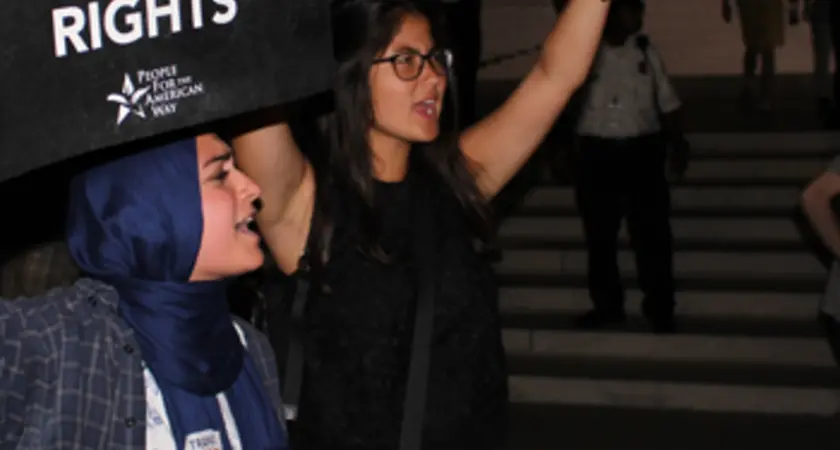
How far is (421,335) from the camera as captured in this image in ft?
8.34

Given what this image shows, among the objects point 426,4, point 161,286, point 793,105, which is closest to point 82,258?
point 161,286

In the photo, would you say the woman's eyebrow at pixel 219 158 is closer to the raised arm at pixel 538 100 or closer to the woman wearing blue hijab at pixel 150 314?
the woman wearing blue hijab at pixel 150 314

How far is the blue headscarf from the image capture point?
2041mm

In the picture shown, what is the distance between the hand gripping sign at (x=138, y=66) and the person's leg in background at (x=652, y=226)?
5017 mm

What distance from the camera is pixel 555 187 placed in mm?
9719

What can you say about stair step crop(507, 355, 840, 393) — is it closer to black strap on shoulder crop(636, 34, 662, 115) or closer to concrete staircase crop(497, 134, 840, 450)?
concrete staircase crop(497, 134, 840, 450)

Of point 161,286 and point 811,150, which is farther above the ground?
point 161,286

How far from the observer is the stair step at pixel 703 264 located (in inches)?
333

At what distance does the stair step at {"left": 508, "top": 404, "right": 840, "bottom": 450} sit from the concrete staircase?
0.01 meters

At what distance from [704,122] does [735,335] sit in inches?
133

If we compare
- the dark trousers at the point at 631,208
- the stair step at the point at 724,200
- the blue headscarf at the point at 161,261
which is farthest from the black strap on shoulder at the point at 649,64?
the blue headscarf at the point at 161,261

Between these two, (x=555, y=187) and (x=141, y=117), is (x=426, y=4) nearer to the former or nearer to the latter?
(x=141, y=117)

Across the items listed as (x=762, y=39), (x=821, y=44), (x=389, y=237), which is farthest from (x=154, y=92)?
(x=821, y=44)

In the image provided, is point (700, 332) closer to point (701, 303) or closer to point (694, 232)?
point (701, 303)
